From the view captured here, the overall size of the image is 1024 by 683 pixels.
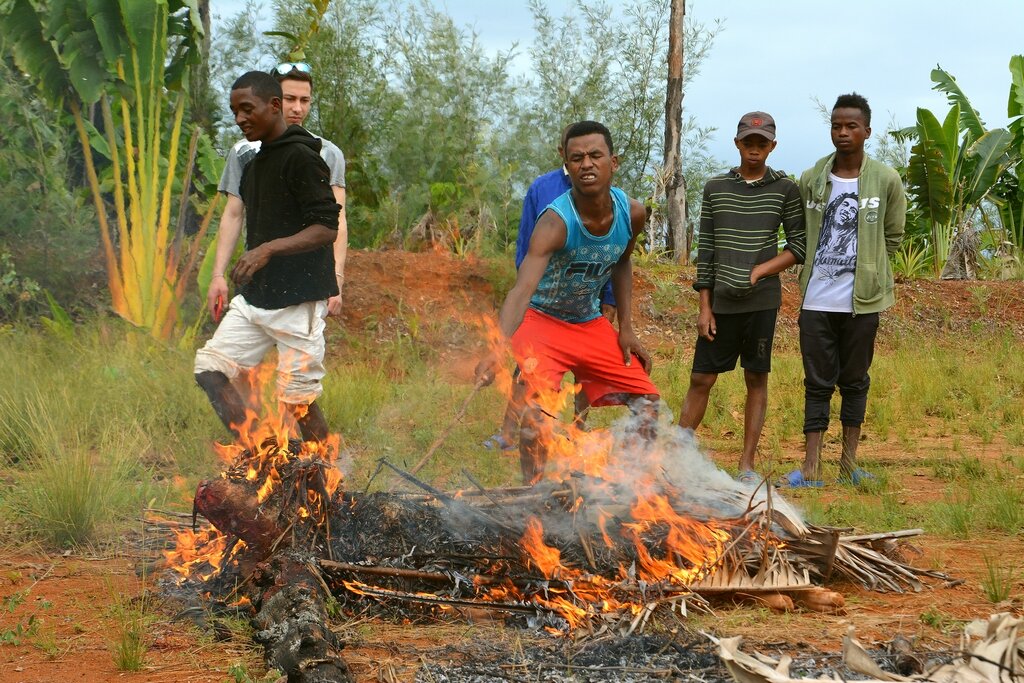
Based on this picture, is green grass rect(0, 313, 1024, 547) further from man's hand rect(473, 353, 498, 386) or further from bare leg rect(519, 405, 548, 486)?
man's hand rect(473, 353, 498, 386)

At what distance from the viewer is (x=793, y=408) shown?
376 inches

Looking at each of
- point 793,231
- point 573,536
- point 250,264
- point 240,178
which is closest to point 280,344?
point 250,264

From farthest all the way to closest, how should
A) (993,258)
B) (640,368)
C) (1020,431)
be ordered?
(993,258)
(1020,431)
(640,368)

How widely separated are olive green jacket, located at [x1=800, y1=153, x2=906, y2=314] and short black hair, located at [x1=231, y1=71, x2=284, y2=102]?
10.8ft

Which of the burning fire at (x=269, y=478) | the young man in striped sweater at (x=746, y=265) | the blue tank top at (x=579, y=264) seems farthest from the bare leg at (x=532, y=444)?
the young man in striped sweater at (x=746, y=265)

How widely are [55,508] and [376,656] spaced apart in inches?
89.4

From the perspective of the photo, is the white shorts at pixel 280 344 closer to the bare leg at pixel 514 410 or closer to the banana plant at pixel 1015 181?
the bare leg at pixel 514 410

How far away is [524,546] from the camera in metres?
4.39

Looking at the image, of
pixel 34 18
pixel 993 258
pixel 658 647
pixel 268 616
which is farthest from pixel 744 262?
pixel 993 258

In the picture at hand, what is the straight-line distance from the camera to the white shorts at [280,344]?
5516 mm

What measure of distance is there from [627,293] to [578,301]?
0.49m

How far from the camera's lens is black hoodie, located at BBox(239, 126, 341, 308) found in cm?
542

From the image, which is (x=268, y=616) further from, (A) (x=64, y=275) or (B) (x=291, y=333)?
(A) (x=64, y=275)

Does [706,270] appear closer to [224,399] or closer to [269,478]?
[224,399]
